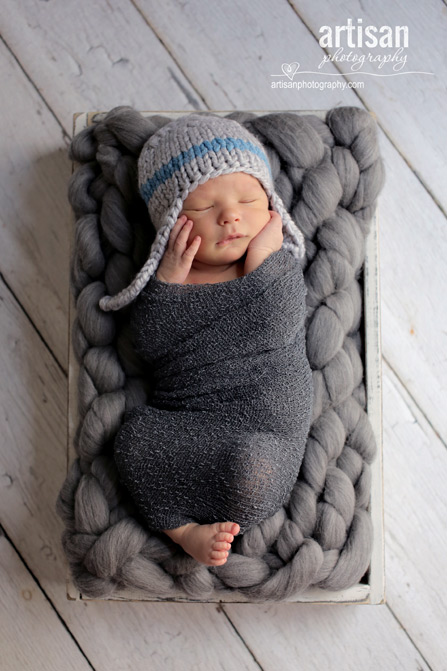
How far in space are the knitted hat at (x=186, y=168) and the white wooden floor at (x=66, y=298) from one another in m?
0.26

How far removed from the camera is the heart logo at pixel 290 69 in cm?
120

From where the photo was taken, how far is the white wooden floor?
43.3 inches

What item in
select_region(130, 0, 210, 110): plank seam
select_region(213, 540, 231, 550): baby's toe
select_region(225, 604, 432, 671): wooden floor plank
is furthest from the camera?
select_region(130, 0, 210, 110): plank seam

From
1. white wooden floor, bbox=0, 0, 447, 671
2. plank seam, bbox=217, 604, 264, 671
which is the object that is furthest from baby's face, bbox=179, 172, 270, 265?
plank seam, bbox=217, 604, 264, 671

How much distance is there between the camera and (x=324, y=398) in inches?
38.0

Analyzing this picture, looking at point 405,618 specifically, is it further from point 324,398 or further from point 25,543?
point 25,543

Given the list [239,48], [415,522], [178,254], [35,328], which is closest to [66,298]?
[35,328]

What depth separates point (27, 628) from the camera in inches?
43.6

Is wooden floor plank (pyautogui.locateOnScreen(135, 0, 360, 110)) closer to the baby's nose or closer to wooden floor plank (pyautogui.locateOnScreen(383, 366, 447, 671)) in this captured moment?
the baby's nose

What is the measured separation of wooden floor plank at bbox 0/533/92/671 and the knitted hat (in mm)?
507

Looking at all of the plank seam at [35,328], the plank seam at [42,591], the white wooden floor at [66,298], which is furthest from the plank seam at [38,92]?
the plank seam at [42,591]

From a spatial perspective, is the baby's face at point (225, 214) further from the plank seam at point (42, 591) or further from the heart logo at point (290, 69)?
the plank seam at point (42, 591)

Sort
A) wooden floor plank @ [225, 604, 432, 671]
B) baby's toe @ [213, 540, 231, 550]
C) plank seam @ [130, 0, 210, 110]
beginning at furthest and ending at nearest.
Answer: plank seam @ [130, 0, 210, 110] < wooden floor plank @ [225, 604, 432, 671] < baby's toe @ [213, 540, 231, 550]

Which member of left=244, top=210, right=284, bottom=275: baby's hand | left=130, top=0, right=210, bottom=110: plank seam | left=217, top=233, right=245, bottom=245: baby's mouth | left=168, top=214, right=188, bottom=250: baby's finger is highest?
left=130, top=0, right=210, bottom=110: plank seam
